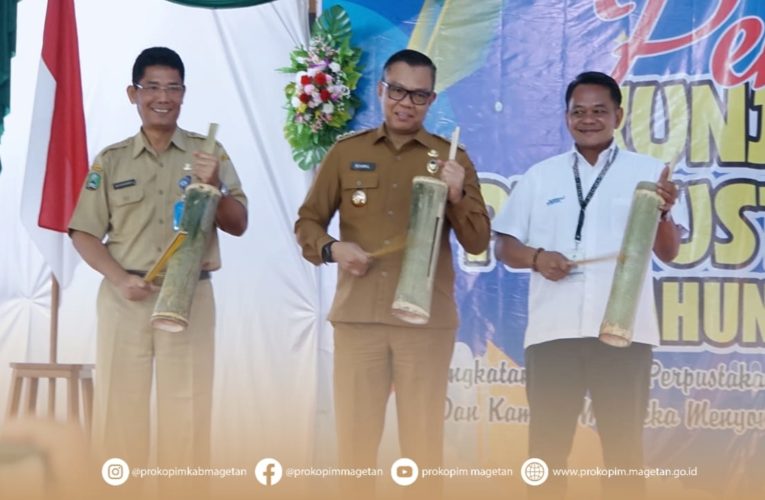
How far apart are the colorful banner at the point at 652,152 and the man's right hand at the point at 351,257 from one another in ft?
4.12

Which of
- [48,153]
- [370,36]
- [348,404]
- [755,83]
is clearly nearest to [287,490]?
[348,404]

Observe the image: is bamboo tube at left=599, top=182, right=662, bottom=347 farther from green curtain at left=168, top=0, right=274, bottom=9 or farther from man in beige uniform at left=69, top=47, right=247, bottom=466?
green curtain at left=168, top=0, right=274, bottom=9

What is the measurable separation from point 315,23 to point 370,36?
265 mm

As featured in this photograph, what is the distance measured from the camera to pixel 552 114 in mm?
4926

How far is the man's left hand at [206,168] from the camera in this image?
3.87m

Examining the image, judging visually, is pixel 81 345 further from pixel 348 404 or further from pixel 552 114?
pixel 552 114

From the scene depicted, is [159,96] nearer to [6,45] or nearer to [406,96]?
[6,45]

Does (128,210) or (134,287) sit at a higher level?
(128,210)

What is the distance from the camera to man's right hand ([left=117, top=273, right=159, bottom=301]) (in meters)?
3.93

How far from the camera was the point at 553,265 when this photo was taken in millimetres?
3973

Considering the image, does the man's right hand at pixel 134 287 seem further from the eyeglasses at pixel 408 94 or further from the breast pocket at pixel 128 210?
the eyeglasses at pixel 408 94

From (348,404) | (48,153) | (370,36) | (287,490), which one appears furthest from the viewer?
(370,36)

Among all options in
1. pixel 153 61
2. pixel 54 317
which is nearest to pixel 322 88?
pixel 153 61

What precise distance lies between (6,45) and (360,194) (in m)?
1.69
